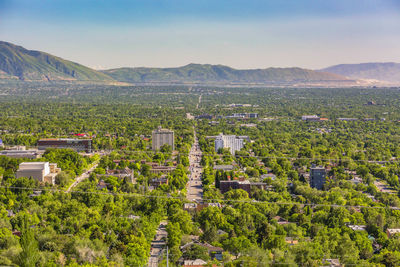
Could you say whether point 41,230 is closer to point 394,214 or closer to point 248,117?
point 394,214

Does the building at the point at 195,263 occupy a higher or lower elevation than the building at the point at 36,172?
lower

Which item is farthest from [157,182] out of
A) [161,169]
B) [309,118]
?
[309,118]

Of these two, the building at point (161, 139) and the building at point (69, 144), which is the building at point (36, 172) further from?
the building at point (161, 139)

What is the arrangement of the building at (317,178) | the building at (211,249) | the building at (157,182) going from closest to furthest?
the building at (211,249), the building at (317,178), the building at (157,182)

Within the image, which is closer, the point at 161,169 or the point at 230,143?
the point at 161,169

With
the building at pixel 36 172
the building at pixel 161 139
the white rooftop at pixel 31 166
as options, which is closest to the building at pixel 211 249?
the building at pixel 36 172

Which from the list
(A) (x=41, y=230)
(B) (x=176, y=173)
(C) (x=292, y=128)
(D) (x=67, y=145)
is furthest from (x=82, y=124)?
(A) (x=41, y=230)

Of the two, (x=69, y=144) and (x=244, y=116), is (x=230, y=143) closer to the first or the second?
(x=69, y=144)
